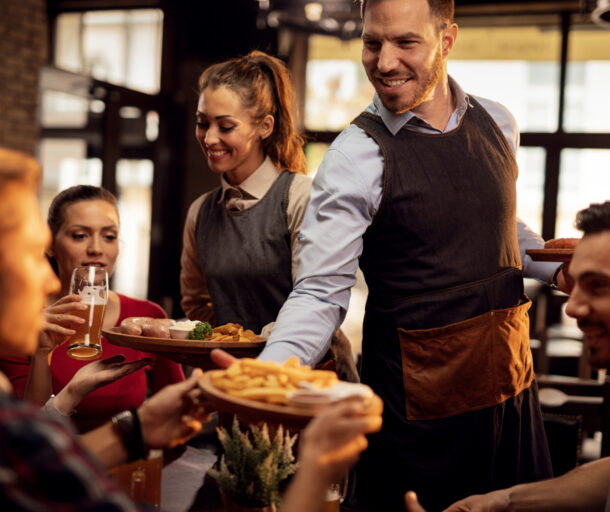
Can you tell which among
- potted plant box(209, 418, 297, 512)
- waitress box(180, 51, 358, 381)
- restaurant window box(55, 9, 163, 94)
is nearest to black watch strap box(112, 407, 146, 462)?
potted plant box(209, 418, 297, 512)

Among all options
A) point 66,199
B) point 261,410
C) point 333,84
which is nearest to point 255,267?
point 66,199

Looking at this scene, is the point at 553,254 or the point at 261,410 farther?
the point at 553,254

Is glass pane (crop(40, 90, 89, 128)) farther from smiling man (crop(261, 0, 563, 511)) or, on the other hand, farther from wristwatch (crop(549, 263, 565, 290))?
wristwatch (crop(549, 263, 565, 290))

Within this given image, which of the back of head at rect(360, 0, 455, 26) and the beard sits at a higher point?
the back of head at rect(360, 0, 455, 26)

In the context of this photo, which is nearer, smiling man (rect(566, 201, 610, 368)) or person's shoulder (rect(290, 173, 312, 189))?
smiling man (rect(566, 201, 610, 368))

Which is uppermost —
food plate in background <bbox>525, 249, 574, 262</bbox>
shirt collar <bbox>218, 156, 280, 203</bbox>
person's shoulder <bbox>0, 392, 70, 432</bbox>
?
shirt collar <bbox>218, 156, 280, 203</bbox>

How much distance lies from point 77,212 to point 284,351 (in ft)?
4.11

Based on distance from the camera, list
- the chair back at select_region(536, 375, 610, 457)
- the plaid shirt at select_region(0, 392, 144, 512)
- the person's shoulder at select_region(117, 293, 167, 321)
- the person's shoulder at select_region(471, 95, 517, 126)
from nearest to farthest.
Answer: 1. the plaid shirt at select_region(0, 392, 144, 512)
2. the person's shoulder at select_region(471, 95, 517, 126)
3. the person's shoulder at select_region(117, 293, 167, 321)
4. the chair back at select_region(536, 375, 610, 457)

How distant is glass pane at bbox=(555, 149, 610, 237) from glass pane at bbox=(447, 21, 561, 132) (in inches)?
14.3

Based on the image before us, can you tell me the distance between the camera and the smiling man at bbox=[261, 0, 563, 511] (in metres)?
1.91

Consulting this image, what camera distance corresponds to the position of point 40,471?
0.83 m

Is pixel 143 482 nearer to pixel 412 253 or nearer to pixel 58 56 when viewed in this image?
pixel 412 253

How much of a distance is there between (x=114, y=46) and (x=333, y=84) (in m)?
2.19

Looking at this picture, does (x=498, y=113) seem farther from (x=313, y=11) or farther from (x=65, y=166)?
(x=65, y=166)
